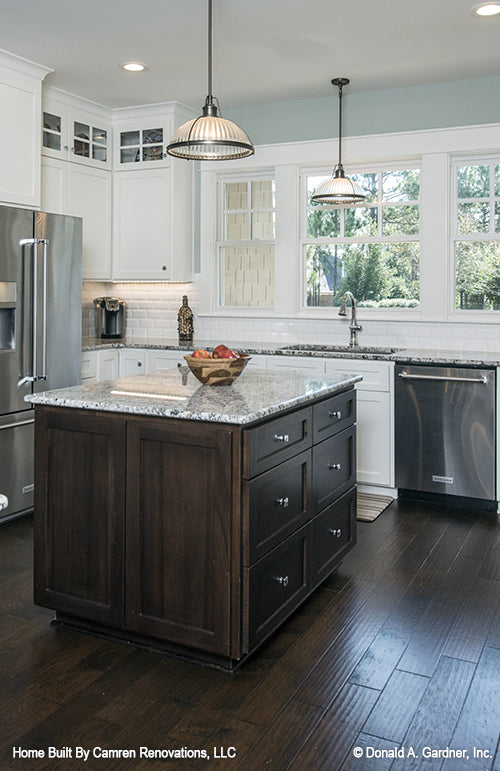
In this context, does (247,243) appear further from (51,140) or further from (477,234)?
(477,234)

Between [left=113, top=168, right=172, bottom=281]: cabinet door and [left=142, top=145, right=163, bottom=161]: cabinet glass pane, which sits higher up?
[left=142, top=145, right=163, bottom=161]: cabinet glass pane

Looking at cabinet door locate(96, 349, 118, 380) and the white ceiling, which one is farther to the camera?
cabinet door locate(96, 349, 118, 380)

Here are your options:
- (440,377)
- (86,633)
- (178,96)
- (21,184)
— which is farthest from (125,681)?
(178,96)

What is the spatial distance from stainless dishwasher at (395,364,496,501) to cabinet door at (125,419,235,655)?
2.44m

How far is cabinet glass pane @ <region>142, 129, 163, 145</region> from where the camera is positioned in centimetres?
559

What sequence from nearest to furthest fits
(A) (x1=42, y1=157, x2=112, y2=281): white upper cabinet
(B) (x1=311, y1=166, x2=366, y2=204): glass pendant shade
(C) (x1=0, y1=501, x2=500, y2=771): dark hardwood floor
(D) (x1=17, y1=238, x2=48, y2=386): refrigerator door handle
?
(C) (x1=0, y1=501, x2=500, y2=771): dark hardwood floor
(D) (x1=17, y1=238, x2=48, y2=386): refrigerator door handle
(B) (x1=311, y1=166, x2=366, y2=204): glass pendant shade
(A) (x1=42, y1=157, x2=112, y2=281): white upper cabinet

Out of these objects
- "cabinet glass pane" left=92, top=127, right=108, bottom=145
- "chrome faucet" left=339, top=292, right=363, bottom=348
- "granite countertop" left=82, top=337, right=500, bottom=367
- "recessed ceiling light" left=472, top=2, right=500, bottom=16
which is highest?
"recessed ceiling light" left=472, top=2, right=500, bottom=16

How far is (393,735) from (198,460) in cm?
102

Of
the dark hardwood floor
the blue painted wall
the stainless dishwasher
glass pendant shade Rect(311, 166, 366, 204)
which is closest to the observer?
the dark hardwood floor

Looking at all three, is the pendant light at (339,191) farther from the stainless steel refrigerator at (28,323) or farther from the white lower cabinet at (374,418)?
the stainless steel refrigerator at (28,323)

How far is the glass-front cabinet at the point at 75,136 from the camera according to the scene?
508 cm

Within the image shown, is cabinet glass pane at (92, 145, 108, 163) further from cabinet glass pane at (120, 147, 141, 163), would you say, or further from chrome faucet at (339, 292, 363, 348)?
chrome faucet at (339, 292, 363, 348)

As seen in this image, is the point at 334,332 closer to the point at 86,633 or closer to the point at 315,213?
the point at 315,213

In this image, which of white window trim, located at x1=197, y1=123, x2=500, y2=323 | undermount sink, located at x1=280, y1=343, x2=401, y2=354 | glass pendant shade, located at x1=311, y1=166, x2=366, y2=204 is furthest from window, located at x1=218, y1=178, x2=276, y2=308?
glass pendant shade, located at x1=311, y1=166, x2=366, y2=204
